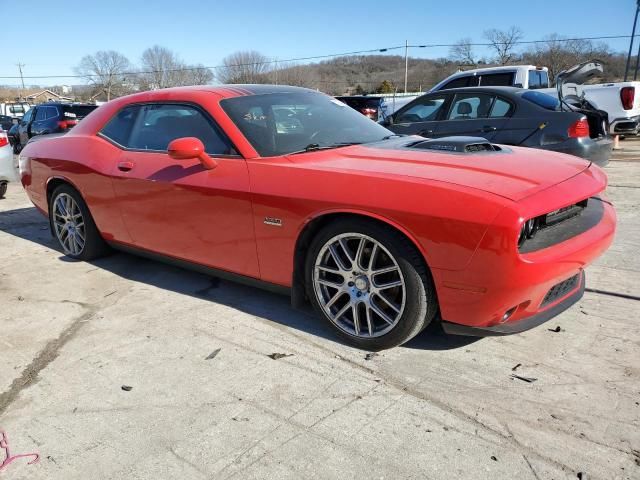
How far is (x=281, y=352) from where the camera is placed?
116 inches

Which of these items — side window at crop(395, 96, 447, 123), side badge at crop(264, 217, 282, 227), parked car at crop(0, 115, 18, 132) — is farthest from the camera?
parked car at crop(0, 115, 18, 132)

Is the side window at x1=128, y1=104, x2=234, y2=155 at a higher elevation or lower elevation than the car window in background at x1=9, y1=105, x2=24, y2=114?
higher

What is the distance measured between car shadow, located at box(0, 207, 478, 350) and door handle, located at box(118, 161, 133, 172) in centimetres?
92

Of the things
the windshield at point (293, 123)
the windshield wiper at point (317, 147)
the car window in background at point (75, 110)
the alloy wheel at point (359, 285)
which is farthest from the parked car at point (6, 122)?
the alloy wheel at point (359, 285)

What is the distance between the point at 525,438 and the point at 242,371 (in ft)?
4.60

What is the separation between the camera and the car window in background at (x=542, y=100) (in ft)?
20.9

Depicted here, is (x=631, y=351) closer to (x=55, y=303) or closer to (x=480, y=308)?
(x=480, y=308)

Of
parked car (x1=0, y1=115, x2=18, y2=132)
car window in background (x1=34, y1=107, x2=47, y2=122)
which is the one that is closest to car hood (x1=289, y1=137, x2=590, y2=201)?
car window in background (x1=34, y1=107, x2=47, y2=122)

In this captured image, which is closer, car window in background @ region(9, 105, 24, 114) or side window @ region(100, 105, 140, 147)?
side window @ region(100, 105, 140, 147)

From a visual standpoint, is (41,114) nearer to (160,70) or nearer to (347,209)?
(347,209)

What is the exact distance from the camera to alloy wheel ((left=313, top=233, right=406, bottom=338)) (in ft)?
9.02

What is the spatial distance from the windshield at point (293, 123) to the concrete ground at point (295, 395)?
3.65ft

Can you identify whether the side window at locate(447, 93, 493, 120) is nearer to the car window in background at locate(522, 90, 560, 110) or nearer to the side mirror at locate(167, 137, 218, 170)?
the car window in background at locate(522, 90, 560, 110)

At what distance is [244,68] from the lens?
62.8m
